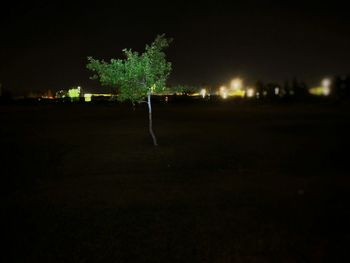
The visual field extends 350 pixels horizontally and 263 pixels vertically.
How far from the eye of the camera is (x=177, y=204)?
38.0 ft

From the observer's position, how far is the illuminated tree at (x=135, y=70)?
22266 millimetres

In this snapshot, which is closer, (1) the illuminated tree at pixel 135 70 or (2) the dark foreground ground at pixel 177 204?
(2) the dark foreground ground at pixel 177 204

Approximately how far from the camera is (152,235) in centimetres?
912

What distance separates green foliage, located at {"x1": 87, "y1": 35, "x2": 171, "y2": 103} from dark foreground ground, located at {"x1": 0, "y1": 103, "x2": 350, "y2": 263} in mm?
Answer: 3694

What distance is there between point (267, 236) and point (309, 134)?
70.4 ft

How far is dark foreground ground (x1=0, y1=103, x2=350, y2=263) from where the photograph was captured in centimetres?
833

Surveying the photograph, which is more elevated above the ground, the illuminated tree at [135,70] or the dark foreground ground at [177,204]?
the illuminated tree at [135,70]

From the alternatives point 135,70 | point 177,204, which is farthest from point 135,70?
point 177,204

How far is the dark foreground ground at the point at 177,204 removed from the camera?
8328 millimetres

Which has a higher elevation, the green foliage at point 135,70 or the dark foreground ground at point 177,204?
the green foliage at point 135,70

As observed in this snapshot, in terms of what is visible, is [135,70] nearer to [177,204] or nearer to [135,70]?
[135,70]

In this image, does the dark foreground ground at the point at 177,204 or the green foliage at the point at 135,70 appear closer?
the dark foreground ground at the point at 177,204

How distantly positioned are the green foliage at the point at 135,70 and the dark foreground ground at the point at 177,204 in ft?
12.1

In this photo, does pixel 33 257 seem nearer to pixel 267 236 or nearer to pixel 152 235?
pixel 152 235
